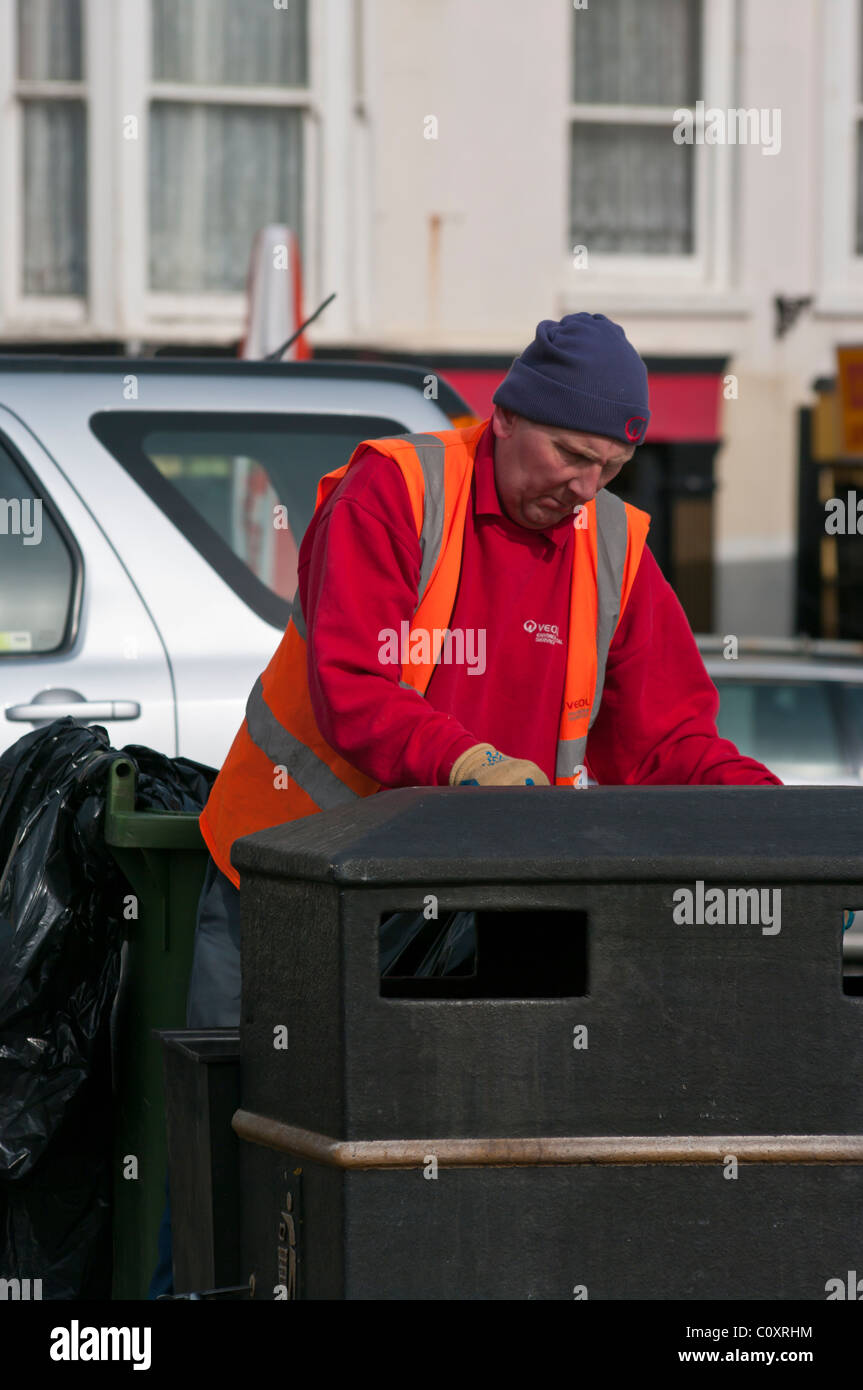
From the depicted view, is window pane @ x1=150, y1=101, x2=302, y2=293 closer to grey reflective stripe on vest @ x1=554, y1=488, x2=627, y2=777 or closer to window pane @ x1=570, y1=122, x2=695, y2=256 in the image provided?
window pane @ x1=570, y1=122, x2=695, y2=256

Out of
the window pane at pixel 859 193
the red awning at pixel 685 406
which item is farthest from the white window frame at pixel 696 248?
the window pane at pixel 859 193

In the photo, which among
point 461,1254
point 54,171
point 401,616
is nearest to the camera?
point 461,1254

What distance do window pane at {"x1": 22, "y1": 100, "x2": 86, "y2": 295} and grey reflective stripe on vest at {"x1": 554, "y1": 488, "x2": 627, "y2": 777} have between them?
10.1 meters

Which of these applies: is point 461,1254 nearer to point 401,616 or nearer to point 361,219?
point 401,616

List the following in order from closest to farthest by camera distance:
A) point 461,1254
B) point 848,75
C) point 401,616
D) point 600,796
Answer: point 461,1254 → point 600,796 → point 401,616 → point 848,75

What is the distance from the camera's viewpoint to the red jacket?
97.8 inches

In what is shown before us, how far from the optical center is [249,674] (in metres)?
4.05

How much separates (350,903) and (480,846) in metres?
0.15

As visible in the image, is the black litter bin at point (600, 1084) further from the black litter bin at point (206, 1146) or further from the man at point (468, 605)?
the man at point (468, 605)

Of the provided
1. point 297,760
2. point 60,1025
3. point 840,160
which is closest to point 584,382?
point 297,760

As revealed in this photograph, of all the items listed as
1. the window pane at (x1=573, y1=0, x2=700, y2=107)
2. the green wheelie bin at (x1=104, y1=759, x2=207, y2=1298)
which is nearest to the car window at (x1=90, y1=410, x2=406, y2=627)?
the green wheelie bin at (x1=104, y1=759, x2=207, y2=1298)

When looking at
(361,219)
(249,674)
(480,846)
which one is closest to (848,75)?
(361,219)

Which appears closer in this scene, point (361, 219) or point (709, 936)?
point (709, 936)

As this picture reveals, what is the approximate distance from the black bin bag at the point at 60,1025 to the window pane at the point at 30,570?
3.34 feet
